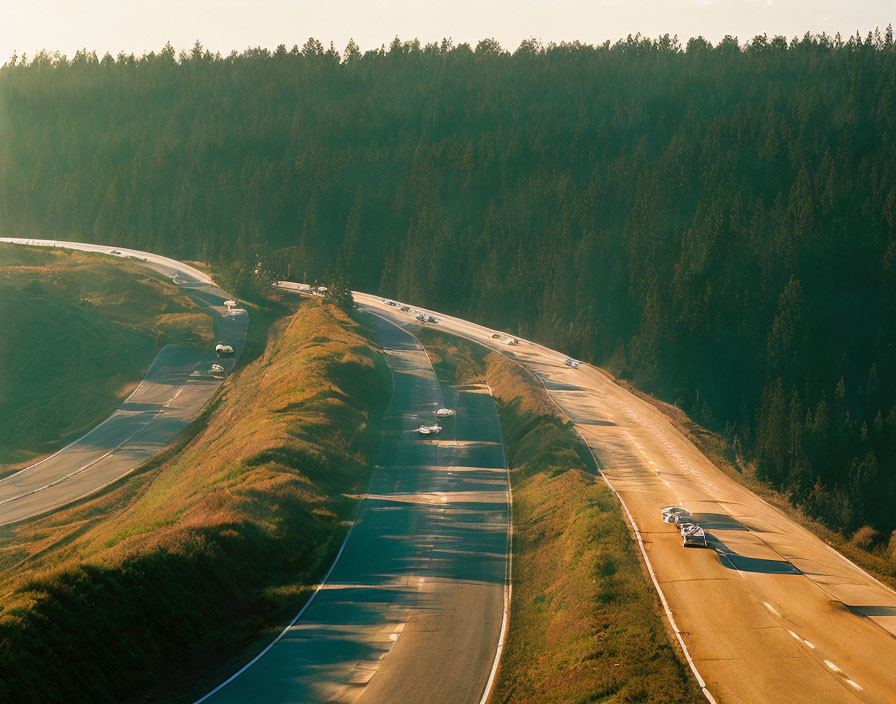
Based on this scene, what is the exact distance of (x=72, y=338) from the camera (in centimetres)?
10862

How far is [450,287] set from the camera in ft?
613

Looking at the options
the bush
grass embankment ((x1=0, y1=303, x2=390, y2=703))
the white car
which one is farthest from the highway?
the bush

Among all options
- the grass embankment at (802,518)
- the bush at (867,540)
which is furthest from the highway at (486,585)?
the bush at (867,540)

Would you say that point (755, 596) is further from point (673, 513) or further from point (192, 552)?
point (192, 552)

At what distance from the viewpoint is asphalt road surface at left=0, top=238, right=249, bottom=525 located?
222ft

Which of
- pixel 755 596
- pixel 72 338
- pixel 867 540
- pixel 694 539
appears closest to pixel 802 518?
pixel 867 540

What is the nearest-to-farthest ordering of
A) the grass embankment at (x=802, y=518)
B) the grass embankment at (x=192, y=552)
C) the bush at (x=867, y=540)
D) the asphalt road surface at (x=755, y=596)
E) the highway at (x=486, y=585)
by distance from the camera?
the grass embankment at (x=192, y=552), the asphalt road surface at (x=755, y=596), the highway at (x=486, y=585), the grass embankment at (x=802, y=518), the bush at (x=867, y=540)

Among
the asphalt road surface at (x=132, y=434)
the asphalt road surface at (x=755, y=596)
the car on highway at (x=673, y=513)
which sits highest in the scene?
the car on highway at (x=673, y=513)

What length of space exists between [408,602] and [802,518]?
31471mm

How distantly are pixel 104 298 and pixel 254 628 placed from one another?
107008 mm

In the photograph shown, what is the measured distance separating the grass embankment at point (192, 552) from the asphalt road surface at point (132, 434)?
314 cm

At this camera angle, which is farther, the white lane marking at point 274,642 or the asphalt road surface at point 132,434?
the asphalt road surface at point 132,434

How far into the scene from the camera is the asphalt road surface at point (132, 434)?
67.7 meters

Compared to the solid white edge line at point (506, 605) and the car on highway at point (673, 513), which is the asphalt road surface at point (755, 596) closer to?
the car on highway at point (673, 513)
